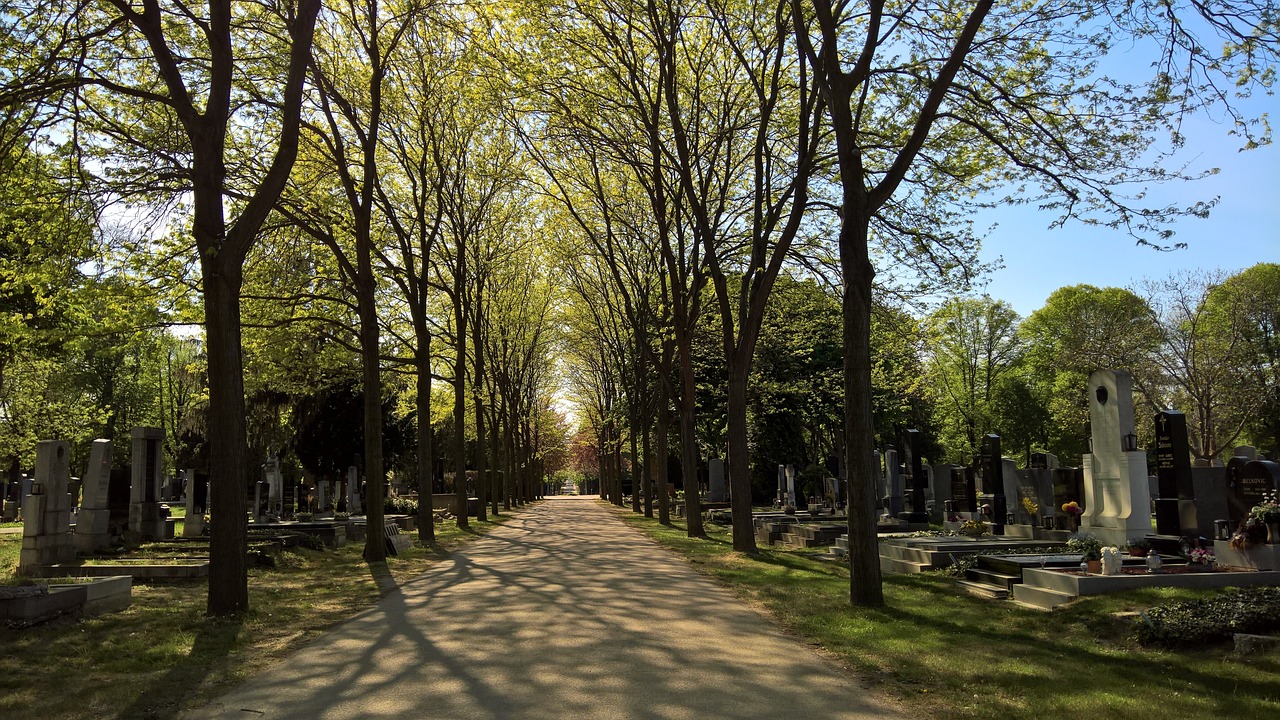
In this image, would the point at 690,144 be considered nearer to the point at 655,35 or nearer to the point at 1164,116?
the point at 655,35

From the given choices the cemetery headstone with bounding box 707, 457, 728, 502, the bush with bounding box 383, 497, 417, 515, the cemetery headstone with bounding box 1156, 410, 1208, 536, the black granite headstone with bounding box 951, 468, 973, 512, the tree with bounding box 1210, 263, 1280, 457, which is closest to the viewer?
the cemetery headstone with bounding box 1156, 410, 1208, 536

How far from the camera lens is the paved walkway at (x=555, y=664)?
18.7ft

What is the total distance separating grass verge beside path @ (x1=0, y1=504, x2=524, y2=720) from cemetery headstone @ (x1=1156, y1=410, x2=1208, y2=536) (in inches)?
495

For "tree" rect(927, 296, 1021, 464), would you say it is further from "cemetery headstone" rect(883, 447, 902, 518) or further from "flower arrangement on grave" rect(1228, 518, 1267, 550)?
"flower arrangement on grave" rect(1228, 518, 1267, 550)

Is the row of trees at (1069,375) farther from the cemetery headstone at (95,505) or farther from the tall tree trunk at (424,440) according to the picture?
the cemetery headstone at (95,505)

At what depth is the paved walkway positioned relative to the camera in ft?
18.7

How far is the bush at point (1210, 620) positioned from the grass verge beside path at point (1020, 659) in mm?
155

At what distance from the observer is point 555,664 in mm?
7000

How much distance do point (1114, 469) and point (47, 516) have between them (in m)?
17.4

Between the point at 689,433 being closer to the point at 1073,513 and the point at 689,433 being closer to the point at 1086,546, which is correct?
→ the point at 1073,513

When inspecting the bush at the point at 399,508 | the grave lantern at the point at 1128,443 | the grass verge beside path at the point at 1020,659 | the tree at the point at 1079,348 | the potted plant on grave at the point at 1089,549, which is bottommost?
the bush at the point at 399,508

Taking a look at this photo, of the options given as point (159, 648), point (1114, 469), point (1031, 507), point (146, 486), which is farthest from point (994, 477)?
point (146, 486)

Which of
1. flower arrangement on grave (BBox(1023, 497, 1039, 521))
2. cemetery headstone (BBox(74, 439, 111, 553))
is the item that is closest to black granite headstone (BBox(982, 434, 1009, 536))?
flower arrangement on grave (BBox(1023, 497, 1039, 521))

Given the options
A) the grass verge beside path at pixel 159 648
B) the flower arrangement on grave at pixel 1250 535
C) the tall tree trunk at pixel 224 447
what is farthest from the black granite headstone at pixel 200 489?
the flower arrangement on grave at pixel 1250 535
